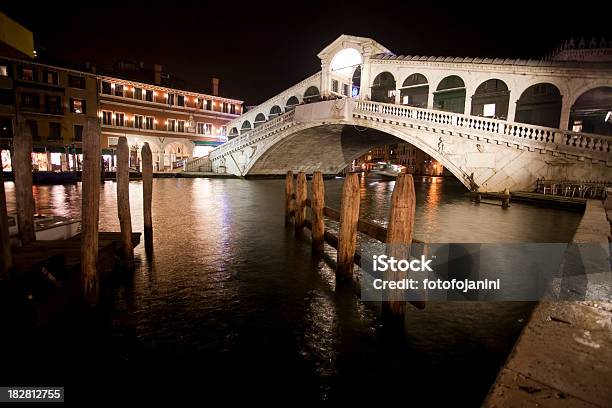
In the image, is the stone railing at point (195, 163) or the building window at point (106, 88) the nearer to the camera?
the building window at point (106, 88)

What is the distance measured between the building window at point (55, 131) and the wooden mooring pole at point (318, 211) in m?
30.5

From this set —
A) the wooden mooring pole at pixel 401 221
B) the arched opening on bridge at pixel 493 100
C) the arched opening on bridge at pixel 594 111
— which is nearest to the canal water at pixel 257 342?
the wooden mooring pole at pixel 401 221

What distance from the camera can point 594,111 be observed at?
19.2 meters

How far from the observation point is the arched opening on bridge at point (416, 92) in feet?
87.8

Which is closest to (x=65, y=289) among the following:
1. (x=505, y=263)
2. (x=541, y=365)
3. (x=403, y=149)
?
(x=541, y=365)

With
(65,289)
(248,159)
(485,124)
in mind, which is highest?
(485,124)

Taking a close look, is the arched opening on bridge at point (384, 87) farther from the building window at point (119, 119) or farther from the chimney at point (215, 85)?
the building window at point (119, 119)

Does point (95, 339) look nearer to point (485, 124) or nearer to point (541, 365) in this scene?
point (541, 365)

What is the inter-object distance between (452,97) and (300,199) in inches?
846

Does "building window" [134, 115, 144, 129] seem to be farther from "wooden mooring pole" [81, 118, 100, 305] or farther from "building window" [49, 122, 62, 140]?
"wooden mooring pole" [81, 118, 100, 305]

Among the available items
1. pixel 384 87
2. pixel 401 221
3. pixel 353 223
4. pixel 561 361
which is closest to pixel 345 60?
pixel 384 87

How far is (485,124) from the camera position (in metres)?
16.6

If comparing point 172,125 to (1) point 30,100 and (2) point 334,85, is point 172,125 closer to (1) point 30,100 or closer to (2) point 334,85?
(1) point 30,100

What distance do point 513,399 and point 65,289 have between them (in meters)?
4.66
